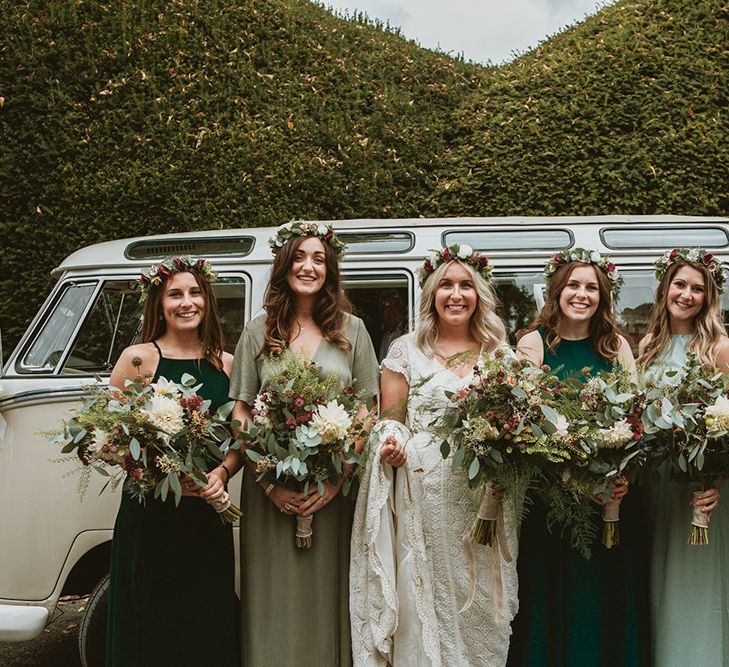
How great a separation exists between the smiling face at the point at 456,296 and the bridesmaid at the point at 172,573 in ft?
4.00

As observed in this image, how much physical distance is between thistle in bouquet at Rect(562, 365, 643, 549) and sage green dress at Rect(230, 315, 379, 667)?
1094mm

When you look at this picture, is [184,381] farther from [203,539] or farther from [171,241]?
[171,241]

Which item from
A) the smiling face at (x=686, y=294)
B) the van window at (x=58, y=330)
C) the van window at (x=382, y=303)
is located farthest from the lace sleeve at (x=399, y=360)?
the van window at (x=58, y=330)

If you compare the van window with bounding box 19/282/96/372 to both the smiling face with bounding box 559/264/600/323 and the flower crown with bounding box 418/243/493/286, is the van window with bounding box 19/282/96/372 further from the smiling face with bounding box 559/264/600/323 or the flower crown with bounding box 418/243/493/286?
the smiling face with bounding box 559/264/600/323

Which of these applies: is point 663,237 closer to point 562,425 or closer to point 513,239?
point 513,239

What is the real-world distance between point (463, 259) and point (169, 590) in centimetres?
224

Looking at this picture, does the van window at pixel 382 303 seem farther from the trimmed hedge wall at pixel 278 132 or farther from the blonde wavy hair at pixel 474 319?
the trimmed hedge wall at pixel 278 132

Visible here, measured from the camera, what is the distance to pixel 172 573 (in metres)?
3.61

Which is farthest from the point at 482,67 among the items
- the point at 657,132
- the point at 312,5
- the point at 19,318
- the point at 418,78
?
the point at 19,318

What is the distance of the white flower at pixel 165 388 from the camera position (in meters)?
3.35

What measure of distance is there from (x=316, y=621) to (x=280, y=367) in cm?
125

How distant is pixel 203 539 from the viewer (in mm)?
3652

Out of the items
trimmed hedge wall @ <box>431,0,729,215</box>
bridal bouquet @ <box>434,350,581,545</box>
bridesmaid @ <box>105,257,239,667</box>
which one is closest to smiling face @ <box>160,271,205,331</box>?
bridesmaid @ <box>105,257,239,667</box>

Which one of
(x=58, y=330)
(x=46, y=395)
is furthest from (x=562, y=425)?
(x=58, y=330)
